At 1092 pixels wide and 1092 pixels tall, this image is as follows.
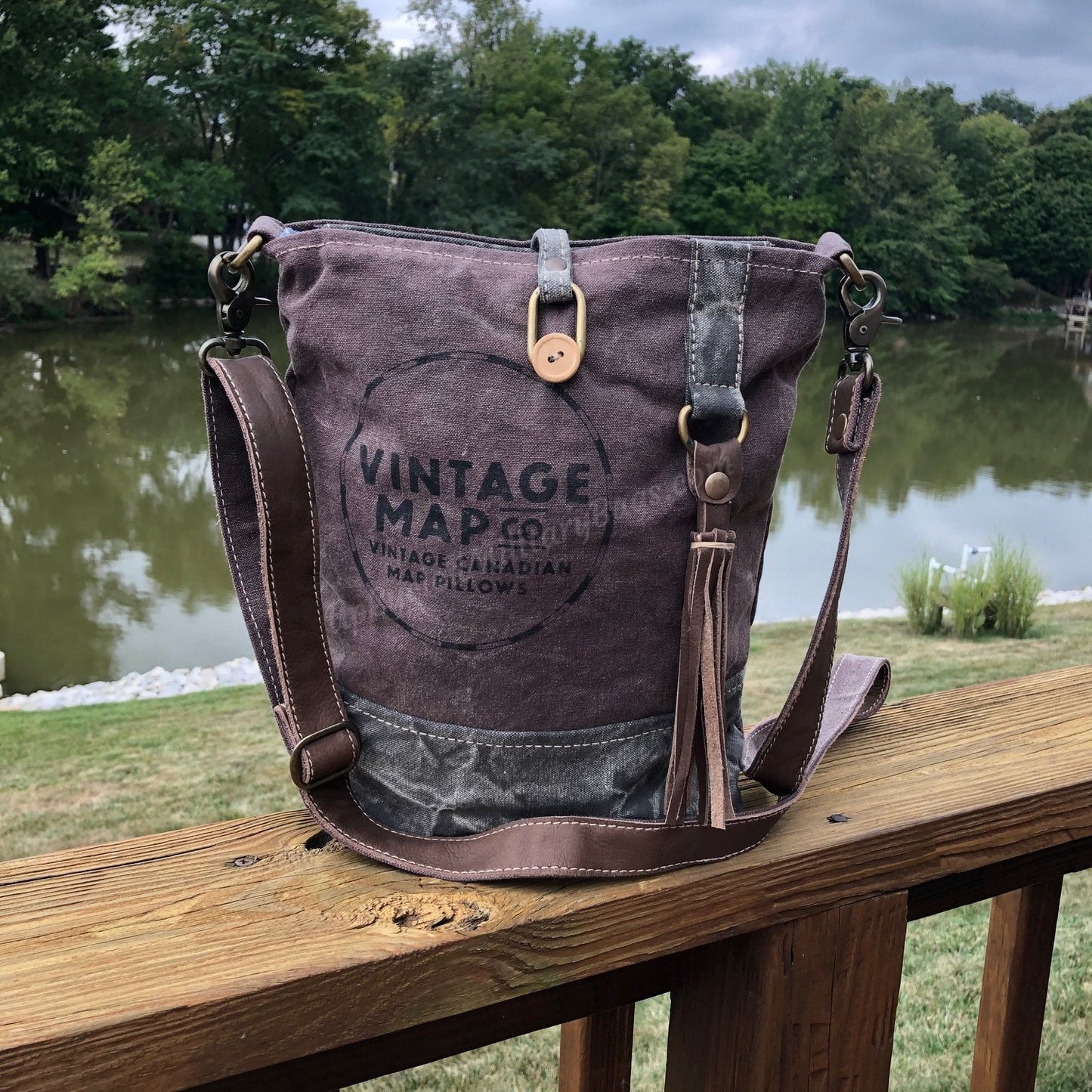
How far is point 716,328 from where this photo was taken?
868 mm

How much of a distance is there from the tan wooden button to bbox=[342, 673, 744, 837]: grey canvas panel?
0.29 metres

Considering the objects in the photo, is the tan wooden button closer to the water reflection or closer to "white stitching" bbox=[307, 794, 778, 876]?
"white stitching" bbox=[307, 794, 778, 876]

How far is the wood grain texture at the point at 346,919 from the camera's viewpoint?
70cm

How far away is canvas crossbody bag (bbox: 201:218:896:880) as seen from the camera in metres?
0.85

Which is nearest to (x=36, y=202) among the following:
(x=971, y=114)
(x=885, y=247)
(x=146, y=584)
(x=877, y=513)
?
(x=146, y=584)

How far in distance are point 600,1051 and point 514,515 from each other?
61 cm

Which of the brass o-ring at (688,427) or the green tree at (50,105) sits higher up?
the green tree at (50,105)

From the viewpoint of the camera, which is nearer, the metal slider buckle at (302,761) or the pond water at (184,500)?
the metal slider buckle at (302,761)

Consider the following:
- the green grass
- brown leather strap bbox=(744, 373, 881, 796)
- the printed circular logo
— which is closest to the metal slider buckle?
the printed circular logo

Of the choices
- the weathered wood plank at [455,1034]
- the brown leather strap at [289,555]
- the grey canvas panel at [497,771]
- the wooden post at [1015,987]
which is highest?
the brown leather strap at [289,555]

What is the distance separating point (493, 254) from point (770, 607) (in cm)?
754

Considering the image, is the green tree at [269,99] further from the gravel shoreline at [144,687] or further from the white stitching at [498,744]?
the white stitching at [498,744]

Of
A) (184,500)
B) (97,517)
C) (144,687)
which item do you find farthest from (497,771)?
(184,500)

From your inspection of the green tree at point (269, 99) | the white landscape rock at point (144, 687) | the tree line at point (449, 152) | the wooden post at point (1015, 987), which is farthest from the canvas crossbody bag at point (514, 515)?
the green tree at point (269, 99)
